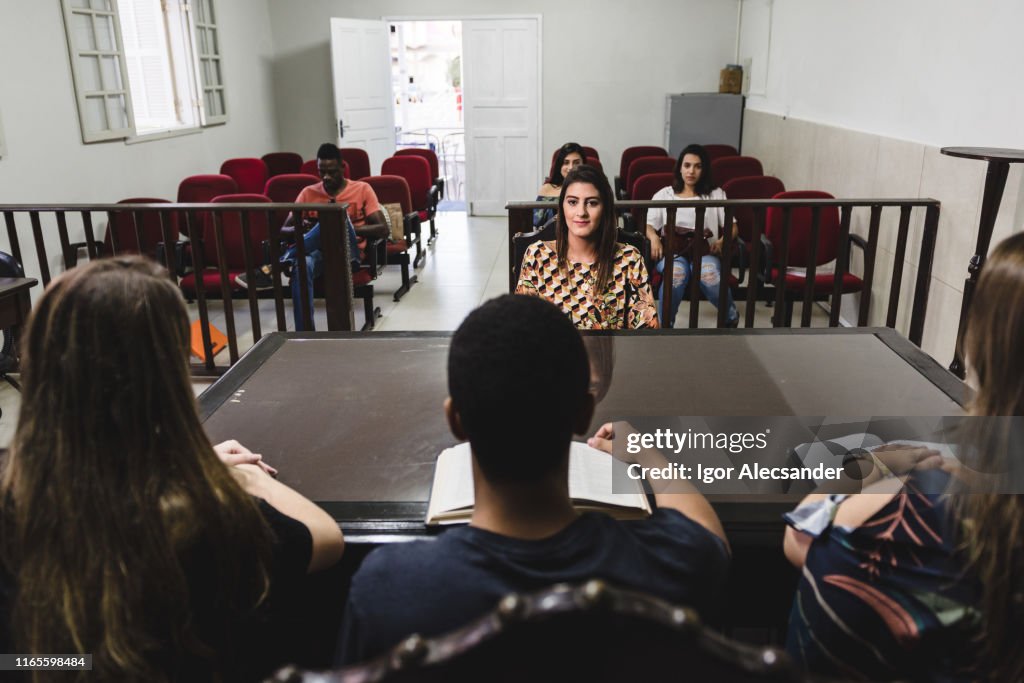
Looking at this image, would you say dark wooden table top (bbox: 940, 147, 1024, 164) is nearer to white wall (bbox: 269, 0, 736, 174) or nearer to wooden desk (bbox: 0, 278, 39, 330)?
wooden desk (bbox: 0, 278, 39, 330)

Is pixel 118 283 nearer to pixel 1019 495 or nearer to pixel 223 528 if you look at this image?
pixel 223 528

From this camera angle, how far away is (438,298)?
18.2ft

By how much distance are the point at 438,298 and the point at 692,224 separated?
1.92 m

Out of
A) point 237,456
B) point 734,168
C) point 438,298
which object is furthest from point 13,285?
point 734,168

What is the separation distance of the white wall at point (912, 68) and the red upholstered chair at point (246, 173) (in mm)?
4620

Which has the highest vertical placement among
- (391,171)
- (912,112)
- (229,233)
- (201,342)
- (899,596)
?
(912,112)

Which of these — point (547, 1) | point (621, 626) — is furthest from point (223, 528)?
point (547, 1)

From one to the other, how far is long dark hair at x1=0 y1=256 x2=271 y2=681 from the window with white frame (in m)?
5.09

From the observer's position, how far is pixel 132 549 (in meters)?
0.85

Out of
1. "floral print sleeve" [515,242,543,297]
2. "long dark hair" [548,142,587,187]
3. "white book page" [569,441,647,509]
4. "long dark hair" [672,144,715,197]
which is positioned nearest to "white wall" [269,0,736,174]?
"long dark hair" [548,142,587,187]

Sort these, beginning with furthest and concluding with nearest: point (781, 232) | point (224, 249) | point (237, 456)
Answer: point (781, 232) < point (224, 249) < point (237, 456)

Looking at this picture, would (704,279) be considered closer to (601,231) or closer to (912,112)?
(912,112)

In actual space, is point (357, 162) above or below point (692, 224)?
above

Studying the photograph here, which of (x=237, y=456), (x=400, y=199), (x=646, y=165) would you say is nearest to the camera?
(x=237, y=456)
